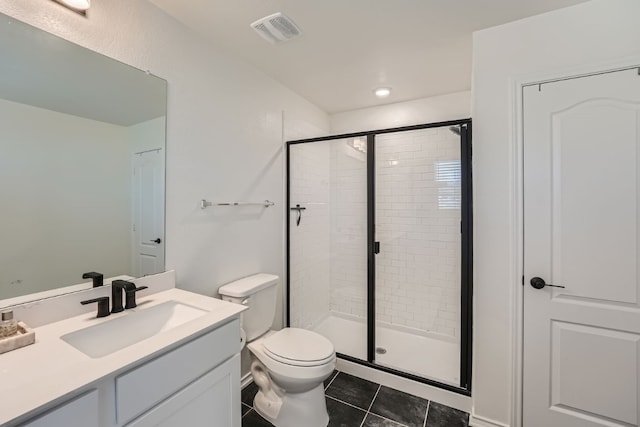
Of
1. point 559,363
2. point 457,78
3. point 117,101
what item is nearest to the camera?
point 117,101

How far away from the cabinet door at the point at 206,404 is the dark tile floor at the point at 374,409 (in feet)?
2.15

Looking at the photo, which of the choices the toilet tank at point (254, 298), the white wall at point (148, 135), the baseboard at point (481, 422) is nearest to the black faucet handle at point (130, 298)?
the toilet tank at point (254, 298)

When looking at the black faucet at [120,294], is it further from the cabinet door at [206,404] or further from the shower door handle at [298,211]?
the shower door handle at [298,211]

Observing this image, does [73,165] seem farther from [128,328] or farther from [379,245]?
[379,245]

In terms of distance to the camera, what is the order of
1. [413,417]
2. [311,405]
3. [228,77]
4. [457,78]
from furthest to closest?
[457,78] < [228,77] < [413,417] < [311,405]

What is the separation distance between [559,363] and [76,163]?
2.64m

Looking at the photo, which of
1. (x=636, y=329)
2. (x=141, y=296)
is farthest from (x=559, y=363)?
(x=141, y=296)

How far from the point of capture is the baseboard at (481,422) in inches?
65.6

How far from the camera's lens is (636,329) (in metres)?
1.40

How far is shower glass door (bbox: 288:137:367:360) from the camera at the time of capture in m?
2.62

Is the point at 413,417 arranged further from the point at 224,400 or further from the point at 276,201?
the point at 276,201

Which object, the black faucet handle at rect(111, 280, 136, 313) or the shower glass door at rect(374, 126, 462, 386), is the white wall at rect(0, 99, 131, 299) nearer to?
the black faucet handle at rect(111, 280, 136, 313)

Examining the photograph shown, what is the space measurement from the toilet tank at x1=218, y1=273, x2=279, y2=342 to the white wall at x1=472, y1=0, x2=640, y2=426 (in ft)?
4.48

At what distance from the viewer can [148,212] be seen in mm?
1521
